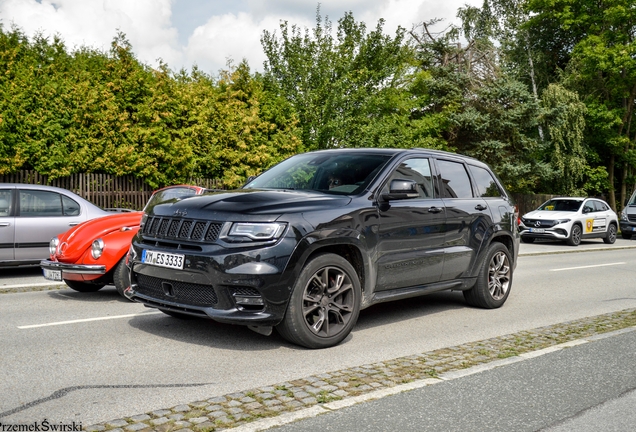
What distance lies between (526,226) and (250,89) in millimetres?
10610

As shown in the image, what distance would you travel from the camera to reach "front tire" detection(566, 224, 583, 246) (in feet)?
73.5

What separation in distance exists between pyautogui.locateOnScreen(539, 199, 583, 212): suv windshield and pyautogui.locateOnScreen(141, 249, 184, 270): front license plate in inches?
799

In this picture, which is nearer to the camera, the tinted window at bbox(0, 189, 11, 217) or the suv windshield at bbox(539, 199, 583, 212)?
the tinted window at bbox(0, 189, 11, 217)

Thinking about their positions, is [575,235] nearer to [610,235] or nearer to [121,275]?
[610,235]

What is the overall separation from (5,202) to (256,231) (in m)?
6.98

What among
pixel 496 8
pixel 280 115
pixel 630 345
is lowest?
pixel 630 345

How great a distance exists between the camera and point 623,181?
39375mm

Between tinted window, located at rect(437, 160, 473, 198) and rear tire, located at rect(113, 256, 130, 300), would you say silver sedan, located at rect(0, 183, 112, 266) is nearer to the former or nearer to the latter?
rear tire, located at rect(113, 256, 130, 300)

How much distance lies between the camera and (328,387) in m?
4.66

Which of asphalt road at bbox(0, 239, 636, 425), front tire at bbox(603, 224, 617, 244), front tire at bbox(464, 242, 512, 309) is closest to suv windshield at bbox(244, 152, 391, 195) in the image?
asphalt road at bbox(0, 239, 636, 425)

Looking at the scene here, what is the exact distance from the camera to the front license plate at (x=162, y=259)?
564 centimetres

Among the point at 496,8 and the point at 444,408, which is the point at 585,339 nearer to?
the point at 444,408

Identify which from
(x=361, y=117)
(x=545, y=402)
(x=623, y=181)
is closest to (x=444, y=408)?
(x=545, y=402)

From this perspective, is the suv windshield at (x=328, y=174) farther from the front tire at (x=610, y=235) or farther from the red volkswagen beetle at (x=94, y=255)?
the front tire at (x=610, y=235)
